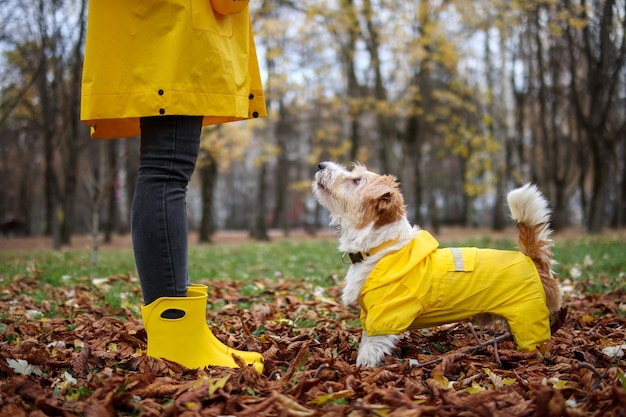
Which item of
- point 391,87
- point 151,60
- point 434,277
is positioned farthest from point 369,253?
point 391,87

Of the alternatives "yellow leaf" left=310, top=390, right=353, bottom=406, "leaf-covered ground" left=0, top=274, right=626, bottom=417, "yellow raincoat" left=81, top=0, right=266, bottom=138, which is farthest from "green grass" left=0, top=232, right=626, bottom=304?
"yellow leaf" left=310, top=390, right=353, bottom=406

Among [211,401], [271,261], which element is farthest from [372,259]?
[271,261]

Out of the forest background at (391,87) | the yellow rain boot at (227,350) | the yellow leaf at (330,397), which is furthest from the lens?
the forest background at (391,87)

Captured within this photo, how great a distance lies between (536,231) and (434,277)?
0.70 m

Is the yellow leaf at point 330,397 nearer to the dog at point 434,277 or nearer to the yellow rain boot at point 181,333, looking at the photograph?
the yellow rain boot at point 181,333

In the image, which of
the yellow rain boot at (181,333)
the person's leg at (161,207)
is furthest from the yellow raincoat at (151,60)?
the yellow rain boot at (181,333)

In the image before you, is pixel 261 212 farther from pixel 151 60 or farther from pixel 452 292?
pixel 151 60

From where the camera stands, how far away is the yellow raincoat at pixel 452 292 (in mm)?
2707

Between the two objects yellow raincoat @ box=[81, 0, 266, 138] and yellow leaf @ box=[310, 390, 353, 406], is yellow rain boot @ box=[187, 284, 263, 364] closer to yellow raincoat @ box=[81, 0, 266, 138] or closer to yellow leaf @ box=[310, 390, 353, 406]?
yellow leaf @ box=[310, 390, 353, 406]

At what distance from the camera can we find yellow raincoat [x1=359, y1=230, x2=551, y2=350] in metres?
2.71

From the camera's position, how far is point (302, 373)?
2.29 meters

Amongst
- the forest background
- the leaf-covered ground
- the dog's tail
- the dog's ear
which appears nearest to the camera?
the leaf-covered ground

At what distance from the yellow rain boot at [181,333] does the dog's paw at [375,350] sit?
0.59 m

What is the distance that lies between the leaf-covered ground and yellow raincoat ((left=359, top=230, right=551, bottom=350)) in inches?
7.6
